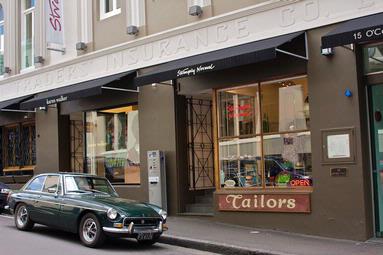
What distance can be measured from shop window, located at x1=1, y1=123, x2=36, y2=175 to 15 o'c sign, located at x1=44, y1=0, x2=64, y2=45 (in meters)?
4.07

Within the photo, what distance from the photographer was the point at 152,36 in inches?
588

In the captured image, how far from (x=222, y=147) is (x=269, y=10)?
350 cm

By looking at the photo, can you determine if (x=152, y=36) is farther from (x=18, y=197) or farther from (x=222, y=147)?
(x=18, y=197)

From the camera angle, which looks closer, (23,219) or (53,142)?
(23,219)

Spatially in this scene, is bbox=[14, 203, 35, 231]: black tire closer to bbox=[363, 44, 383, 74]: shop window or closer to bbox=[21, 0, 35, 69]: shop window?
bbox=[363, 44, 383, 74]: shop window

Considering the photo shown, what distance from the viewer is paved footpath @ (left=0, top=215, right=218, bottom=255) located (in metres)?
9.75

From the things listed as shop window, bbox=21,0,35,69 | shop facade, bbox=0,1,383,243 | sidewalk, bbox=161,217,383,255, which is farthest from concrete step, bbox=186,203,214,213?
shop window, bbox=21,0,35,69

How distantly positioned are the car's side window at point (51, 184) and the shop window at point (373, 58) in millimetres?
6886

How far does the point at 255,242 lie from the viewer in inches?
415

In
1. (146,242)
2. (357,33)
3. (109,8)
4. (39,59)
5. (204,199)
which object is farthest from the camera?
(39,59)

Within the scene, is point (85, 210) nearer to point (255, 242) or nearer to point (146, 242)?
point (146, 242)

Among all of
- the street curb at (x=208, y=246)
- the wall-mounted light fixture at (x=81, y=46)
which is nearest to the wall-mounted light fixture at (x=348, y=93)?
the street curb at (x=208, y=246)

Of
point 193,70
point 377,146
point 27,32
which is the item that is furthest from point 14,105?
point 377,146

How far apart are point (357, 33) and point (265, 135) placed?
364 centimetres
